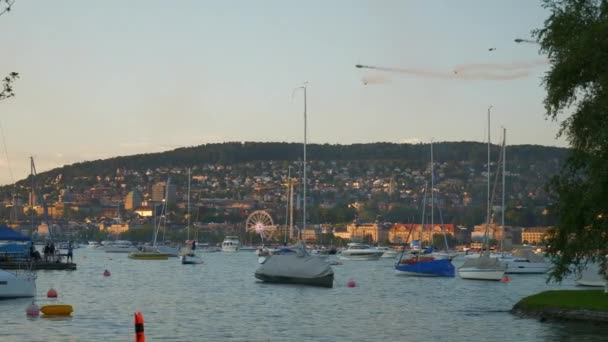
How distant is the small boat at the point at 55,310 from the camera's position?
49.5 m

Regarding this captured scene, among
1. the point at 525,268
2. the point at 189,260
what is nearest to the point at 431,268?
the point at 525,268

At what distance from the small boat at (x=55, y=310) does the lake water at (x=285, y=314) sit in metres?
0.51

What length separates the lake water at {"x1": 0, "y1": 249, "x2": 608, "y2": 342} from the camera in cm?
4281

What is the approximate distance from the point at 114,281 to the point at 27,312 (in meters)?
44.4

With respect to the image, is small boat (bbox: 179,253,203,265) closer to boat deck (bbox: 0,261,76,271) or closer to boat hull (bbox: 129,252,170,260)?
boat hull (bbox: 129,252,170,260)

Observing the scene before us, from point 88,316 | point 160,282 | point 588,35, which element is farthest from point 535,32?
point 160,282

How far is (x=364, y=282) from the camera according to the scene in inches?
3797

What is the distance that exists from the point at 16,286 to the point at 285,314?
1316 centimetres

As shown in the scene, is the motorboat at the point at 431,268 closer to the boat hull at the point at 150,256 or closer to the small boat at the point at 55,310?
the small boat at the point at 55,310

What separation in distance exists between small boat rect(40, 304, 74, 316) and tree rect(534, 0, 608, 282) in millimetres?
20761

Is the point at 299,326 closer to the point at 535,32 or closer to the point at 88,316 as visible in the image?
the point at 88,316

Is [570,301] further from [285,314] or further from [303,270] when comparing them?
[303,270]

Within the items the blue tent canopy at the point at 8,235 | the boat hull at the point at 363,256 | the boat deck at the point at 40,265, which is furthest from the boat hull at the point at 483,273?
the boat hull at the point at 363,256

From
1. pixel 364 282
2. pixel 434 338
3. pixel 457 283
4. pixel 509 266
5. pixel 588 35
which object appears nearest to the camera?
pixel 588 35
